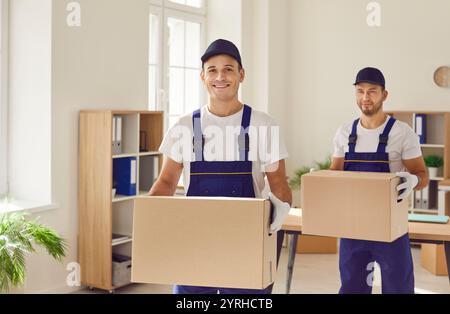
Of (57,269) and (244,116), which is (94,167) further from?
(244,116)

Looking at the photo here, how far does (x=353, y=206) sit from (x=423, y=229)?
2.99 ft

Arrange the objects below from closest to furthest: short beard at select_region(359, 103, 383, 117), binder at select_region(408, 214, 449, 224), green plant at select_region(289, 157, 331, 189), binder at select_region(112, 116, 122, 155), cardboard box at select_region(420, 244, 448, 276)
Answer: short beard at select_region(359, 103, 383, 117)
binder at select_region(408, 214, 449, 224)
binder at select_region(112, 116, 122, 155)
cardboard box at select_region(420, 244, 448, 276)
green plant at select_region(289, 157, 331, 189)

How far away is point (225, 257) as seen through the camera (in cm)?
196

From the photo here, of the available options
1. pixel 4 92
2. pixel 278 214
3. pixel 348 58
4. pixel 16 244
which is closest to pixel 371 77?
pixel 278 214

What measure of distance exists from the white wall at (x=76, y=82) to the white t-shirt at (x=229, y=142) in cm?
229

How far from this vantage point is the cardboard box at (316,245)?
592 centimetres

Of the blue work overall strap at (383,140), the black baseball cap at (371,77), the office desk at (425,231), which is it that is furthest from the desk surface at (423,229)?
the black baseball cap at (371,77)

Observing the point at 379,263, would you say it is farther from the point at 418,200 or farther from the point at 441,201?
the point at 418,200

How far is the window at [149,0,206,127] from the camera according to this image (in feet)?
19.3

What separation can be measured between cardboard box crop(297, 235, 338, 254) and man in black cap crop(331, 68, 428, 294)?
2.57 m

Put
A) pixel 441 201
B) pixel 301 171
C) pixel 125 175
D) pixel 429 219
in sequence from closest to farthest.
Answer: pixel 429 219
pixel 125 175
pixel 441 201
pixel 301 171

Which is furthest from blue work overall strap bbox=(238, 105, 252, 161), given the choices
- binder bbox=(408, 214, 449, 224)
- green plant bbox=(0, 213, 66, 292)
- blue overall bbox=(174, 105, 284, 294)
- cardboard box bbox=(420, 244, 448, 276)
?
cardboard box bbox=(420, 244, 448, 276)

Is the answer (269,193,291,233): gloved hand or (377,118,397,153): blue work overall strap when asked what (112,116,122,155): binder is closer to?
(377,118,397,153): blue work overall strap

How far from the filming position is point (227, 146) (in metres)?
2.36
